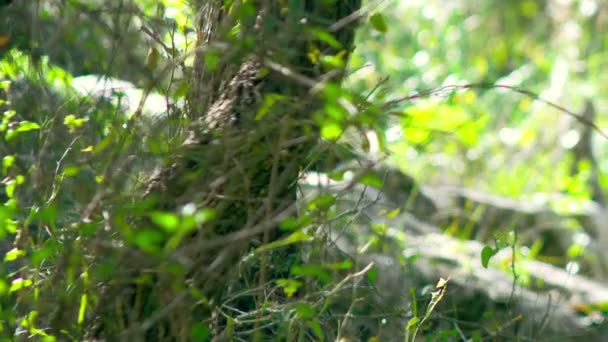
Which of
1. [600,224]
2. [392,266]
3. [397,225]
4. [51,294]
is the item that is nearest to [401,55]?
[600,224]

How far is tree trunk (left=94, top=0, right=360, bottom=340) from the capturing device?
253 centimetres

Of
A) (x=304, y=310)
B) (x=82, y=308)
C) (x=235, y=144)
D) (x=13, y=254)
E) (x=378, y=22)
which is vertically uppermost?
(x=378, y=22)

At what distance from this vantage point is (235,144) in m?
2.64

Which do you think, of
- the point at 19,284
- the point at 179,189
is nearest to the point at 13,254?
the point at 19,284

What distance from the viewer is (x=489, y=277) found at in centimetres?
637

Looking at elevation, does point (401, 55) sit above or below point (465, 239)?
above

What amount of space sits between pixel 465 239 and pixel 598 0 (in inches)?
194

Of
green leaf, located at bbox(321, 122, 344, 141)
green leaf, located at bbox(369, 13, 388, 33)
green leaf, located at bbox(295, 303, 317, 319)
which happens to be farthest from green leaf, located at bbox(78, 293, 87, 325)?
green leaf, located at bbox(369, 13, 388, 33)

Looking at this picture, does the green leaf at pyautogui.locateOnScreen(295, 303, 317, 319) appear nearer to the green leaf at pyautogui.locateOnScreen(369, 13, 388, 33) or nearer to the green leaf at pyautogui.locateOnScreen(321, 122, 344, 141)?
the green leaf at pyautogui.locateOnScreen(321, 122, 344, 141)

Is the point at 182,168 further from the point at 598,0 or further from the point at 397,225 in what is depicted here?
the point at 598,0

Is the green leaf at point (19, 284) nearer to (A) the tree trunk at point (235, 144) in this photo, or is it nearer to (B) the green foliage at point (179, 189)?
(B) the green foliage at point (179, 189)

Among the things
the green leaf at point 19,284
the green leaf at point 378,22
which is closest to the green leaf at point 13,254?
the green leaf at point 19,284

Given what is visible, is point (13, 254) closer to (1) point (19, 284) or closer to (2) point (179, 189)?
(1) point (19, 284)

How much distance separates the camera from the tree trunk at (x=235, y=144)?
2.53 metres
